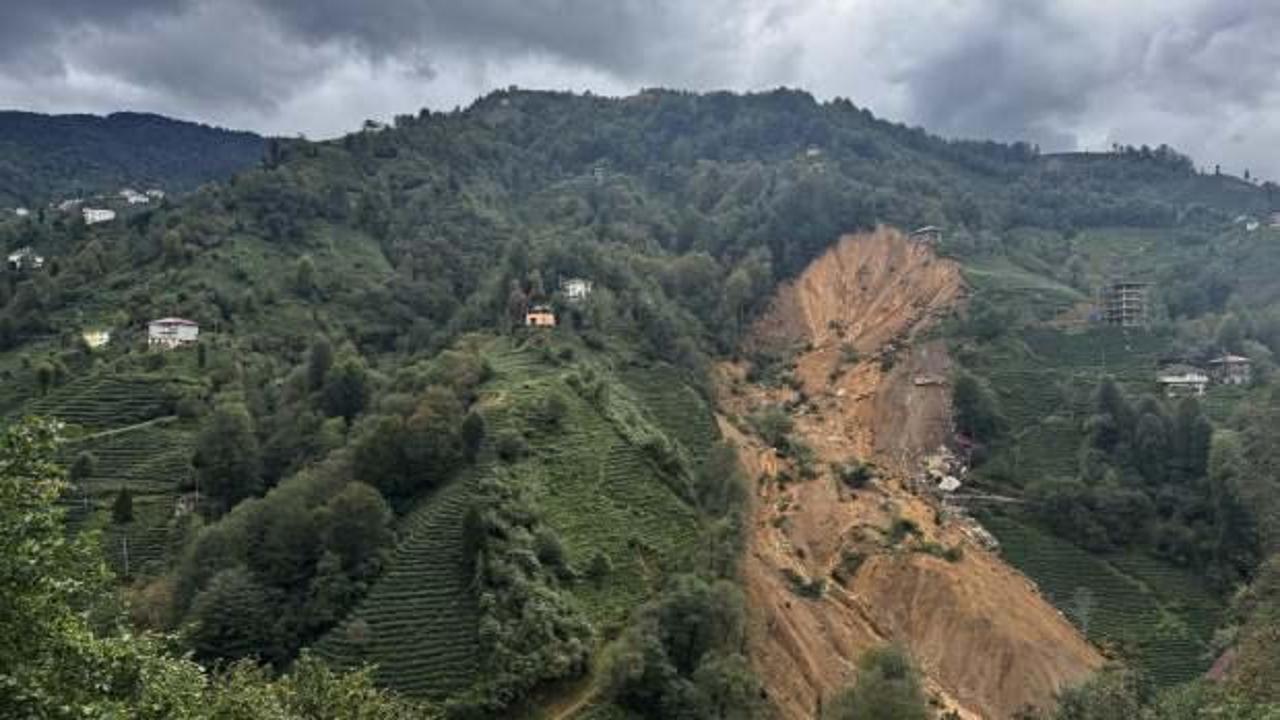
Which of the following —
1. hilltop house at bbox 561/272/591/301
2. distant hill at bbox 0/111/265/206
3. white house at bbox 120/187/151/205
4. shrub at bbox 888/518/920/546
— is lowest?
shrub at bbox 888/518/920/546

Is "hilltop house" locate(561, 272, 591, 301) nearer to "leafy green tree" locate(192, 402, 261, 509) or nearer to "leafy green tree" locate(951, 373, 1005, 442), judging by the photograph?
"leafy green tree" locate(951, 373, 1005, 442)

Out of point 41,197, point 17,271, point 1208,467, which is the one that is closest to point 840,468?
point 1208,467

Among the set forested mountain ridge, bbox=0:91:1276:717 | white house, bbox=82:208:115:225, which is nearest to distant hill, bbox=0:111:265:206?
white house, bbox=82:208:115:225

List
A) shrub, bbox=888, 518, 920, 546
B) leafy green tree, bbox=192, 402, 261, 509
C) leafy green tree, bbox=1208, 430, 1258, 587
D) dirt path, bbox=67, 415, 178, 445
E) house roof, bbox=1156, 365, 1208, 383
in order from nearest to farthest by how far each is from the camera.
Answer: leafy green tree, bbox=192, 402, 261, 509 < leafy green tree, bbox=1208, 430, 1258, 587 < dirt path, bbox=67, 415, 178, 445 < shrub, bbox=888, 518, 920, 546 < house roof, bbox=1156, 365, 1208, 383

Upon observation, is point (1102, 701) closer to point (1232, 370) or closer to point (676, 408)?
point (676, 408)

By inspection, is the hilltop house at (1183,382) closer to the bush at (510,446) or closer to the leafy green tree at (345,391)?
the bush at (510,446)

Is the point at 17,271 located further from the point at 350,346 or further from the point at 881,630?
the point at 881,630

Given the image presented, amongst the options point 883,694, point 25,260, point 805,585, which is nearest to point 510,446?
point 805,585
